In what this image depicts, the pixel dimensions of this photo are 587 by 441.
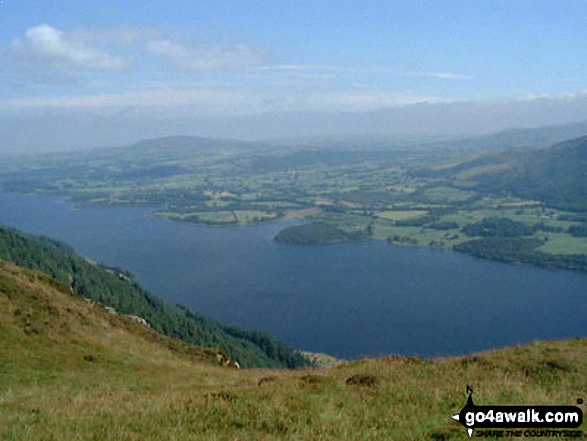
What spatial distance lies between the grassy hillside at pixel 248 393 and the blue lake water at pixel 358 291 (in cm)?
6663

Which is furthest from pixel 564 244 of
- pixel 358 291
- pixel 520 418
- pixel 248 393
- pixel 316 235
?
pixel 248 393

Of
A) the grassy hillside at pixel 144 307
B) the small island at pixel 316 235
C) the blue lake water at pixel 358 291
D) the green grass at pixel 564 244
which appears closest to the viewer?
the grassy hillside at pixel 144 307

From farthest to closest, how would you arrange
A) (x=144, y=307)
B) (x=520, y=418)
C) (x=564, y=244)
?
1. (x=564, y=244)
2. (x=144, y=307)
3. (x=520, y=418)

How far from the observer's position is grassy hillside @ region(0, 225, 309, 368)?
63.2m

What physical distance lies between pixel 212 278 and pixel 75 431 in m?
121

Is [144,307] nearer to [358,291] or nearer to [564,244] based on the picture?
[358,291]

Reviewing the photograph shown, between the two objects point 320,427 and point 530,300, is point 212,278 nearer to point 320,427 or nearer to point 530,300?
point 530,300

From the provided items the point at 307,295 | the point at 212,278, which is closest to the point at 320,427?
the point at 307,295

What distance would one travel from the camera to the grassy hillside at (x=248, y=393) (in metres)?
10.6

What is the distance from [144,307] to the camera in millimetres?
70562

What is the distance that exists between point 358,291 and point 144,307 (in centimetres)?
5796

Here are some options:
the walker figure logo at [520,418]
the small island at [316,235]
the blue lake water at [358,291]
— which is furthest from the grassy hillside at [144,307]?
the small island at [316,235]

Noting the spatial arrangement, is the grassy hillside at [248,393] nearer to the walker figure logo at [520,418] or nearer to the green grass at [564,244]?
the walker figure logo at [520,418]

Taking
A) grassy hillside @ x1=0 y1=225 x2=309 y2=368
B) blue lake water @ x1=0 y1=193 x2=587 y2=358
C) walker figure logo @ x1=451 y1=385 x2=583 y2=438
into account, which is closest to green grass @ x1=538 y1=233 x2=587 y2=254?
blue lake water @ x1=0 y1=193 x2=587 y2=358
